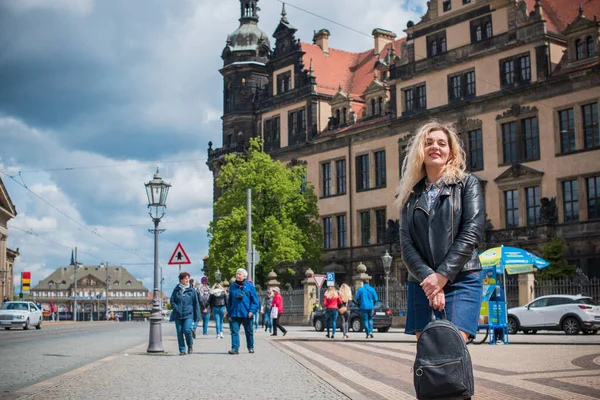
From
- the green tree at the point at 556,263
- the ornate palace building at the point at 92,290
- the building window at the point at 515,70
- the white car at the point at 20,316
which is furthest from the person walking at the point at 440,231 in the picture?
the ornate palace building at the point at 92,290

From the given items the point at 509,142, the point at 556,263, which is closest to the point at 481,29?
the point at 509,142

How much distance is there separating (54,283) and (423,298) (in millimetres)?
193064

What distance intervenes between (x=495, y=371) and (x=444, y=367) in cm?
836

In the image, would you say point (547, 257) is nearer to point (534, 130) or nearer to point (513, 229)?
point (513, 229)

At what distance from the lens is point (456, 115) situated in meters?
49.5

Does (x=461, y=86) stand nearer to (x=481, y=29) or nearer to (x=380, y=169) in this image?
(x=481, y=29)

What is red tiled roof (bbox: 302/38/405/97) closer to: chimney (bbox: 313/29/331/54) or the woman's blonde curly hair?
chimney (bbox: 313/29/331/54)

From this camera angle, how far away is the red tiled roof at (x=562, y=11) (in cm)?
4678

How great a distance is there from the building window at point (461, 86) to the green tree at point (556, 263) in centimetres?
1126

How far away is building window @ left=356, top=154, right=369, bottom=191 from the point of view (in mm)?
57125

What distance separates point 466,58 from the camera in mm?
48125

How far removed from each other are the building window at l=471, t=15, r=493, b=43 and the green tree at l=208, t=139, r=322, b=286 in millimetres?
15776

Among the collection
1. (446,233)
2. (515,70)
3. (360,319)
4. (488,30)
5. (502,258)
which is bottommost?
(360,319)

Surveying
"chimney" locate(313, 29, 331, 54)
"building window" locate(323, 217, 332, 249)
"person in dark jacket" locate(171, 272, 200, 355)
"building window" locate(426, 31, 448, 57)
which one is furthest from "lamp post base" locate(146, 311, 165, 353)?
"chimney" locate(313, 29, 331, 54)
